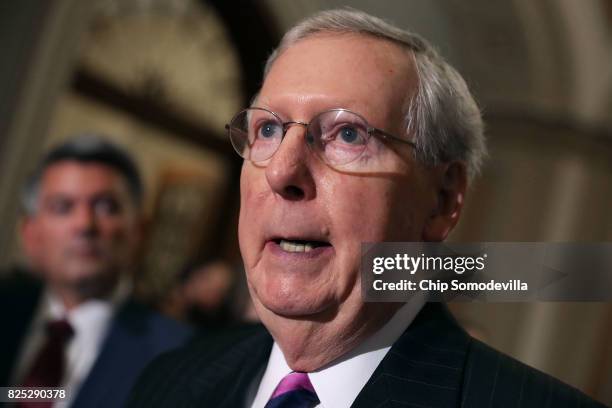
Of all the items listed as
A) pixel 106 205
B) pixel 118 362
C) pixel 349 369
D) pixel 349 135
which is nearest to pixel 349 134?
pixel 349 135

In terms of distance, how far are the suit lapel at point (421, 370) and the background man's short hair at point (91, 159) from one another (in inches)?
31.1

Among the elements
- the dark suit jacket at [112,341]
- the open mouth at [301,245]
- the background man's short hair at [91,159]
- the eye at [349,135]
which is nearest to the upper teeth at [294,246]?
the open mouth at [301,245]

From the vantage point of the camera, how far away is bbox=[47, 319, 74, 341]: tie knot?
1.38 metres

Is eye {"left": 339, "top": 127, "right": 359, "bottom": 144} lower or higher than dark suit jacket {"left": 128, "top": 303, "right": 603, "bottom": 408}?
higher

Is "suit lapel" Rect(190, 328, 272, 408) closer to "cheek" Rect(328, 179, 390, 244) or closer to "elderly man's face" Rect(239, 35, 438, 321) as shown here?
"elderly man's face" Rect(239, 35, 438, 321)

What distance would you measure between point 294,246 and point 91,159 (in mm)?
747

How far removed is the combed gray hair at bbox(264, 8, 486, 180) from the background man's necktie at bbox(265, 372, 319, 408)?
30cm

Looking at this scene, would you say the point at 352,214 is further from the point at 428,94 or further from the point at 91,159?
the point at 91,159

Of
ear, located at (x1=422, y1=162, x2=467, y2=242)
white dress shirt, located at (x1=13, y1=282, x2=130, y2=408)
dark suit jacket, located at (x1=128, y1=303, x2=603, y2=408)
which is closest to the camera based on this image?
dark suit jacket, located at (x1=128, y1=303, x2=603, y2=408)

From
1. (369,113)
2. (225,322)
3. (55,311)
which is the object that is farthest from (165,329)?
(225,322)

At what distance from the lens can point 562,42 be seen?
568 cm

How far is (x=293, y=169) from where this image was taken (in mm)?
895

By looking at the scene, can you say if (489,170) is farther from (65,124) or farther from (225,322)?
(225,322)

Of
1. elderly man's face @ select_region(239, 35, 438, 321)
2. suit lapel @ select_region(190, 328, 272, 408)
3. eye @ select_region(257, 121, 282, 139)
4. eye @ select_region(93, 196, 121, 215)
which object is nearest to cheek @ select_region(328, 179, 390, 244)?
elderly man's face @ select_region(239, 35, 438, 321)
